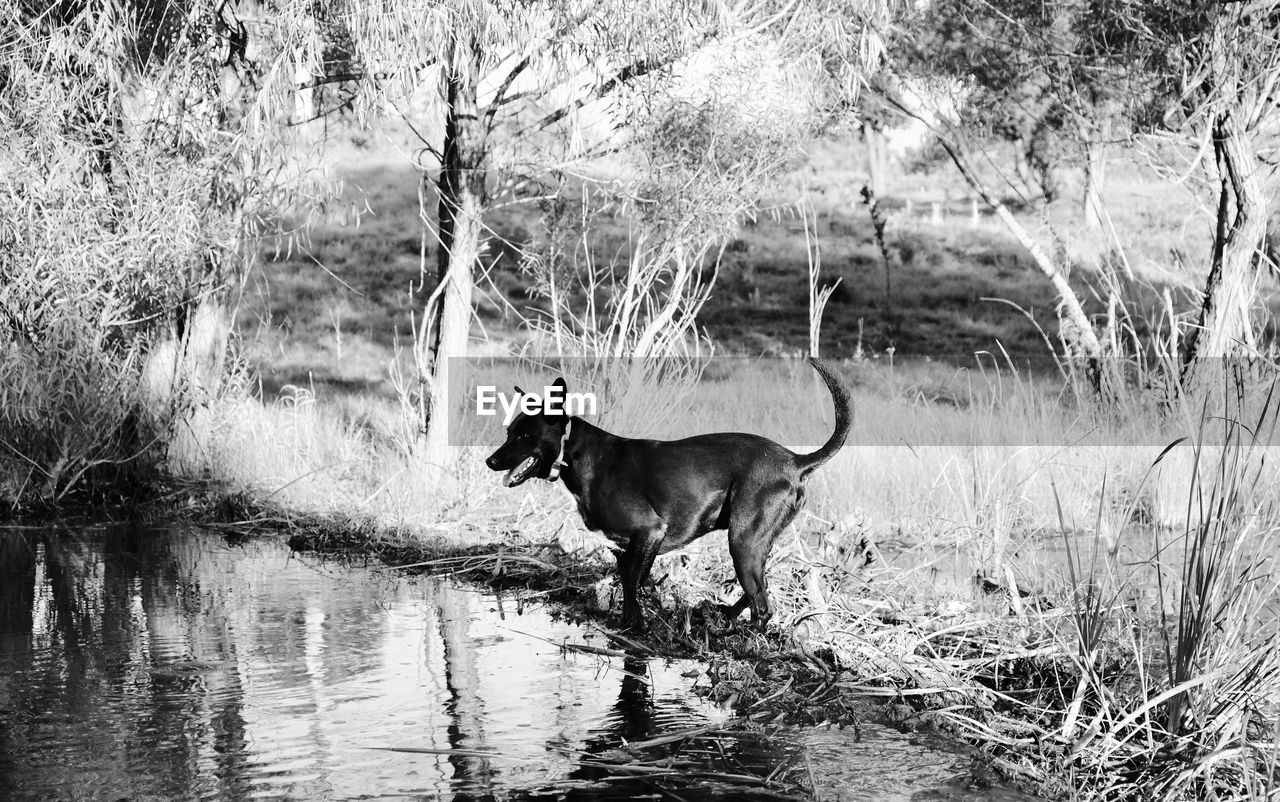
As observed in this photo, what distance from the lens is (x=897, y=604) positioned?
676cm

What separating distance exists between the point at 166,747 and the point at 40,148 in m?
7.94

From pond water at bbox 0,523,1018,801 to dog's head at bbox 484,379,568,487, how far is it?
926mm

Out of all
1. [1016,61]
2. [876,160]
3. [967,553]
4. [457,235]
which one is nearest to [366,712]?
[967,553]

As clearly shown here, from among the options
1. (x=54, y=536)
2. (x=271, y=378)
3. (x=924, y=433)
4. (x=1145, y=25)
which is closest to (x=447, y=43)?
(x=54, y=536)

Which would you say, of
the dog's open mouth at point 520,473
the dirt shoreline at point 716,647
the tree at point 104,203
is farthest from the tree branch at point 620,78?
the dog's open mouth at point 520,473

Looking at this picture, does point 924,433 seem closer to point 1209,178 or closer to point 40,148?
point 1209,178

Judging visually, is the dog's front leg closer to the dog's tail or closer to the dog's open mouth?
the dog's open mouth

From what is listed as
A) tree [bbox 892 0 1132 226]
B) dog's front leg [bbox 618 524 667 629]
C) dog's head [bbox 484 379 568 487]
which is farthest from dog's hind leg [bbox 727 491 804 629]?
tree [bbox 892 0 1132 226]

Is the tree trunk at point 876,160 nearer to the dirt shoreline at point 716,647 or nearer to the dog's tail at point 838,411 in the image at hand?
the dirt shoreline at point 716,647

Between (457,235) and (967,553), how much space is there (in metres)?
4.99

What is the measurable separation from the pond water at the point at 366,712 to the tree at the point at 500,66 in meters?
3.71

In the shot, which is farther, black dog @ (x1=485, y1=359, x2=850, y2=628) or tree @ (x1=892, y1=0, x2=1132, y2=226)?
tree @ (x1=892, y1=0, x2=1132, y2=226)

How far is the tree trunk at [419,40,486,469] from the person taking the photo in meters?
11.3

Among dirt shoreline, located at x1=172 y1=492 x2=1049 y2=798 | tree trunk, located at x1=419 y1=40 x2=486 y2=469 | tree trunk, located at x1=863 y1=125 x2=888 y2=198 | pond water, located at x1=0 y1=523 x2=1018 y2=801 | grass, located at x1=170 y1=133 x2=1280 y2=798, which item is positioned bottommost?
pond water, located at x1=0 y1=523 x2=1018 y2=801
